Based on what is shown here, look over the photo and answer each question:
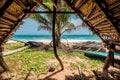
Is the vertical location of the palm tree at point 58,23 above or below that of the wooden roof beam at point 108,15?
above

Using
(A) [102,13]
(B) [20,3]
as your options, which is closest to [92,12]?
(A) [102,13]

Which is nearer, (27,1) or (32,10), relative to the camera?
(27,1)

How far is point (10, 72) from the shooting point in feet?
27.1

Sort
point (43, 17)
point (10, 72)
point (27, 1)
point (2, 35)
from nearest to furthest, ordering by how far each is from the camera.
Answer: point (27, 1) < point (2, 35) < point (10, 72) < point (43, 17)

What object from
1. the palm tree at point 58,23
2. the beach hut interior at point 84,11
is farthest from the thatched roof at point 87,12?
the palm tree at point 58,23

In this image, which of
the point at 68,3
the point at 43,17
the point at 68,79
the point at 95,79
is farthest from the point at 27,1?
the point at 43,17

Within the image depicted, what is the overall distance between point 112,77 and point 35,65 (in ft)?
13.6

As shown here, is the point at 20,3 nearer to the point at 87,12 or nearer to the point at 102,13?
the point at 87,12

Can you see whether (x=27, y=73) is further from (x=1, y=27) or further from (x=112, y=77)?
(x=112, y=77)

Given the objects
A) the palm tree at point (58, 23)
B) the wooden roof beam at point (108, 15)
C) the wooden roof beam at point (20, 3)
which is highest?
the palm tree at point (58, 23)

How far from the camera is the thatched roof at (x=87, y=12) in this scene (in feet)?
14.6

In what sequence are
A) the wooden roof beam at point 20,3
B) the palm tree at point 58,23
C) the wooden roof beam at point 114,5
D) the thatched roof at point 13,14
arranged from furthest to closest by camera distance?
the palm tree at point 58,23, the thatched roof at point 13,14, the wooden roof beam at point 20,3, the wooden roof beam at point 114,5

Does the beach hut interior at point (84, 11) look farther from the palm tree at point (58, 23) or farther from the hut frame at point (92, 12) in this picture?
the palm tree at point (58, 23)

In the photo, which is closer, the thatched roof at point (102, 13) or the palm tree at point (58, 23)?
the thatched roof at point (102, 13)
